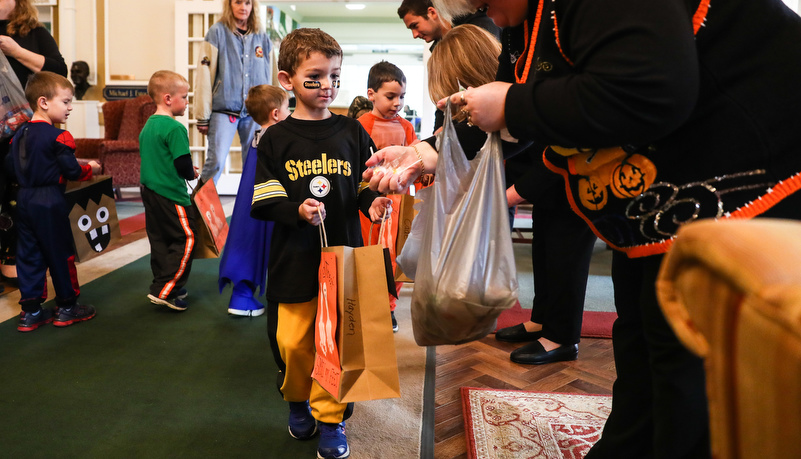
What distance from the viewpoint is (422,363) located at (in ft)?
6.93

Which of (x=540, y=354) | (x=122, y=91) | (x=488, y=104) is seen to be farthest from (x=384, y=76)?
(x=122, y=91)

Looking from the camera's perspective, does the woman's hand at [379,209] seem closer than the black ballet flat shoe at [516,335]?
Yes

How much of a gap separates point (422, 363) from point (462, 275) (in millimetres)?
1248

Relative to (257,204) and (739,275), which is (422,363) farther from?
(739,275)

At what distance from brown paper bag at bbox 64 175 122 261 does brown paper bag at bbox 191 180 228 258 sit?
402mm

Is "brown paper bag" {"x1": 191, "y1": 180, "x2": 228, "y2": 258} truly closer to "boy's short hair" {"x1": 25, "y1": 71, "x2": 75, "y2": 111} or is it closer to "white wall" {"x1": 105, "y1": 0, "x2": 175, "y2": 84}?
"boy's short hair" {"x1": 25, "y1": 71, "x2": 75, "y2": 111}

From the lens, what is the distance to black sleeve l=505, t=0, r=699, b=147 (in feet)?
2.15

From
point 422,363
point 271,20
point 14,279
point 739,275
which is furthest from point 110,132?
point 739,275

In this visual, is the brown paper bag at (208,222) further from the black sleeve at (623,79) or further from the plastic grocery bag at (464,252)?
the black sleeve at (623,79)

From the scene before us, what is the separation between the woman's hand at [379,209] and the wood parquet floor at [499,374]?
0.65m

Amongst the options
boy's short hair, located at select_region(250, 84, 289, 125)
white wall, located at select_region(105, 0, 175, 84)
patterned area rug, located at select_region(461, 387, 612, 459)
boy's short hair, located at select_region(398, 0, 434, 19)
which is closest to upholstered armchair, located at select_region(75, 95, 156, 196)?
white wall, located at select_region(105, 0, 175, 84)

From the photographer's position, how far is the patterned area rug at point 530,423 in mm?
1492

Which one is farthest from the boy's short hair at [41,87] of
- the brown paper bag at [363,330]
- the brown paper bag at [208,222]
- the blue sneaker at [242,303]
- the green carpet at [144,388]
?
the brown paper bag at [363,330]

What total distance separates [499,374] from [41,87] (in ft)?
7.43
